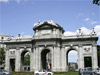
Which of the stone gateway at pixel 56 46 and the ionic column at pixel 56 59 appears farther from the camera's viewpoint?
the stone gateway at pixel 56 46

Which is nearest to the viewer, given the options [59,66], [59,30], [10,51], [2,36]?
[59,66]

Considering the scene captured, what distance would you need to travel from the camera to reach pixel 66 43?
59469 millimetres

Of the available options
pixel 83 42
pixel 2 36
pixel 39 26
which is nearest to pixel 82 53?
pixel 83 42

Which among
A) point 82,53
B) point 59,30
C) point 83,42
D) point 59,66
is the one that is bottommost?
point 59,66

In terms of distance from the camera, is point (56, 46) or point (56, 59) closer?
point (56, 59)

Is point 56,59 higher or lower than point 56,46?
lower

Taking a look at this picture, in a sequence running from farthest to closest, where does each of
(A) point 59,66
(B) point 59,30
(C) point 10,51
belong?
1. (C) point 10,51
2. (B) point 59,30
3. (A) point 59,66

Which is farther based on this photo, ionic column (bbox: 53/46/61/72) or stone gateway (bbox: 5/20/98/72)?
stone gateway (bbox: 5/20/98/72)

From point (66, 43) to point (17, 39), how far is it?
17.9m

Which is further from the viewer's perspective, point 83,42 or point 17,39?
point 17,39

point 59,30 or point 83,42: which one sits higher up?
point 59,30

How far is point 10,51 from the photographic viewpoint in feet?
213

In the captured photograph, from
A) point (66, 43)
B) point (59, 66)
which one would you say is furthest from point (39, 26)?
point (59, 66)

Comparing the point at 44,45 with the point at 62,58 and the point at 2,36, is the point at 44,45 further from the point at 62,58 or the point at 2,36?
the point at 2,36
